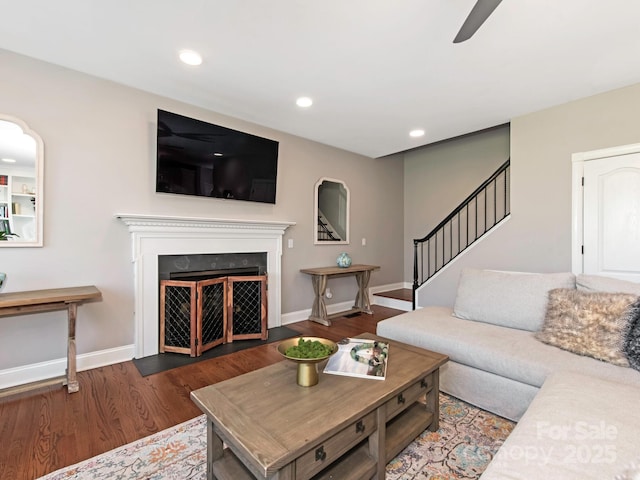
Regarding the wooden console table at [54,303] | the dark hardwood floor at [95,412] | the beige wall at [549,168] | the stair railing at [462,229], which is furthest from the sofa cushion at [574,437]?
the stair railing at [462,229]

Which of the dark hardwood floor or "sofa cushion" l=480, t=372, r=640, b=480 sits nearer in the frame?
"sofa cushion" l=480, t=372, r=640, b=480

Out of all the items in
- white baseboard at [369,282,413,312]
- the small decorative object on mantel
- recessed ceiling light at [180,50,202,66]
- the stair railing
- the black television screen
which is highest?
recessed ceiling light at [180,50,202,66]

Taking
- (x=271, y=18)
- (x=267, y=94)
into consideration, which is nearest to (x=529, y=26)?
(x=271, y=18)

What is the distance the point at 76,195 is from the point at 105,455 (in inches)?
81.3

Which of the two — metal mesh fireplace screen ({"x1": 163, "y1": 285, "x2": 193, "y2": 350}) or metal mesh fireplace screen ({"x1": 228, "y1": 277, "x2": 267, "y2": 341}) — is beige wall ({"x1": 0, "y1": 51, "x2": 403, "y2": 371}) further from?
metal mesh fireplace screen ({"x1": 228, "y1": 277, "x2": 267, "y2": 341})

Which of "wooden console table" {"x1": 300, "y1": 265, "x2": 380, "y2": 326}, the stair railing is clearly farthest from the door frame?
"wooden console table" {"x1": 300, "y1": 265, "x2": 380, "y2": 326}

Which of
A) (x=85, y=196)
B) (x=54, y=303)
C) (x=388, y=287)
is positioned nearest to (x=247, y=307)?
(x=54, y=303)

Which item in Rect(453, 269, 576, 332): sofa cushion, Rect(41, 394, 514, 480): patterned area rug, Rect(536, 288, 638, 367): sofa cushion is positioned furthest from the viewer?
Rect(453, 269, 576, 332): sofa cushion

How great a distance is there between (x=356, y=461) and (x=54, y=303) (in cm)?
233

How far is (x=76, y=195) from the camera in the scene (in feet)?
8.68

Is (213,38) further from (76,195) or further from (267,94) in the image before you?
(76,195)

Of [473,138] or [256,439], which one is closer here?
[256,439]

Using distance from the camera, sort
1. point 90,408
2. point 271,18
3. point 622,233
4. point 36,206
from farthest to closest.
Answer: point 622,233, point 36,206, point 90,408, point 271,18

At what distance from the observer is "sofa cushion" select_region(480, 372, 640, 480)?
0.94 meters
